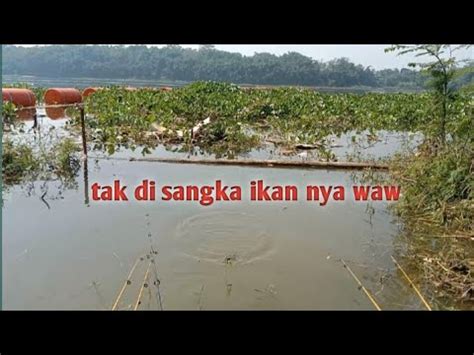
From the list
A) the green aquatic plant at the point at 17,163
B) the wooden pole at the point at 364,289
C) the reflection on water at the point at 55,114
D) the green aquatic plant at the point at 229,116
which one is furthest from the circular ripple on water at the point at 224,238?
the reflection on water at the point at 55,114

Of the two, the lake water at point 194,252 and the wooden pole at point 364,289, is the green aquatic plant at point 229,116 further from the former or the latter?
the wooden pole at point 364,289

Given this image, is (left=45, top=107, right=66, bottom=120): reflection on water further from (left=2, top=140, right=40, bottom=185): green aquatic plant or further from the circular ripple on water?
the circular ripple on water

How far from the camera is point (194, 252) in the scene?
168 inches

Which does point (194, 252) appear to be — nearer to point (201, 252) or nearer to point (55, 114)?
point (201, 252)

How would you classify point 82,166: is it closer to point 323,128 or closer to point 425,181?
point 425,181

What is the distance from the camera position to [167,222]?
5070 millimetres

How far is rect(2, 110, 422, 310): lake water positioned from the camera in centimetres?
345

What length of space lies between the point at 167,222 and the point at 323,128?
7.96m

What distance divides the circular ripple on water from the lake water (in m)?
0.01

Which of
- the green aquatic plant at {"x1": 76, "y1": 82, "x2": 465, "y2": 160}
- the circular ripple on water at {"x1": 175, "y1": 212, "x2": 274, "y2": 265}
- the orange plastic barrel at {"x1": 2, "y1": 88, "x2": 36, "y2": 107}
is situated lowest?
the circular ripple on water at {"x1": 175, "y1": 212, "x2": 274, "y2": 265}

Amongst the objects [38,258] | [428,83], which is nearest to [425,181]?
[428,83]

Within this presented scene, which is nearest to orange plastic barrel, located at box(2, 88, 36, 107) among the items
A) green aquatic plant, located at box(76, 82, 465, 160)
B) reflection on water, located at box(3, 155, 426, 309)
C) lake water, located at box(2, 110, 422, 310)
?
green aquatic plant, located at box(76, 82, 465, 160)

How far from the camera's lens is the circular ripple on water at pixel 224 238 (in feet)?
13.8

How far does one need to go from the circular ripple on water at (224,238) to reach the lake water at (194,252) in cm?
1
